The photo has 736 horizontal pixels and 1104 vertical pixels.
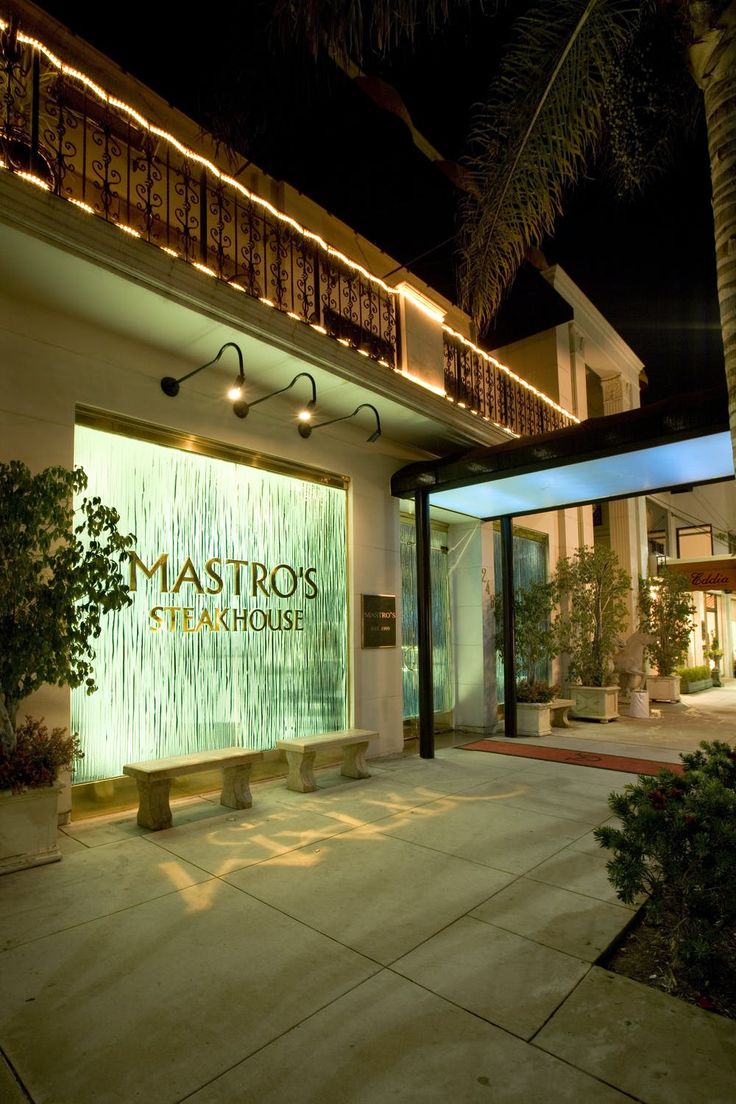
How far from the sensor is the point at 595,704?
1198 cm

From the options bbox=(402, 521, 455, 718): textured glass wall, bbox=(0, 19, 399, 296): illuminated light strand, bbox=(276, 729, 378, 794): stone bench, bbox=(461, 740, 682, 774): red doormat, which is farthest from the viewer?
bbox=(402, 521, 455, 718): textured glass wall

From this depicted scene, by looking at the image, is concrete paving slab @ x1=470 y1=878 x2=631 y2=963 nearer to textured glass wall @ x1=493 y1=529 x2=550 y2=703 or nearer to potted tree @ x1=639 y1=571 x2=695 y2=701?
textured glass wall @ x1=493 y1=529 x2=550 y2=703

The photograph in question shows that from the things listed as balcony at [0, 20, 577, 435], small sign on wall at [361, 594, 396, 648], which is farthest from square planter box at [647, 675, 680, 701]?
small sign on wall at [361, 594, 396, 648]

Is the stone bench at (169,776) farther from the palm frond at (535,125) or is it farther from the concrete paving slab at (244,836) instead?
the palm frond at (535,125)

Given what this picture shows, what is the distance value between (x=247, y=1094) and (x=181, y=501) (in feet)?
17.4

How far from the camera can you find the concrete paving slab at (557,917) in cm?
345

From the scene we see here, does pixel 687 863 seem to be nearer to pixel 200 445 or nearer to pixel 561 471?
pixel 561 471

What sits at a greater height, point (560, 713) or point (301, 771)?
point (301, 771)

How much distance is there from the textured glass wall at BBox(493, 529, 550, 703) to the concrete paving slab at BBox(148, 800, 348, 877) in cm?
600

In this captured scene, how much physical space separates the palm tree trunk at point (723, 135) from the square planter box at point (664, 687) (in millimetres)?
13130

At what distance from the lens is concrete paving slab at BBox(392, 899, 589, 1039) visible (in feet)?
9.30

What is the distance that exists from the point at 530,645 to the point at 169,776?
24.5 ft

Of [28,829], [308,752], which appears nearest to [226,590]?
[308,752]

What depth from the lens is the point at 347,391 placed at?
755cm
